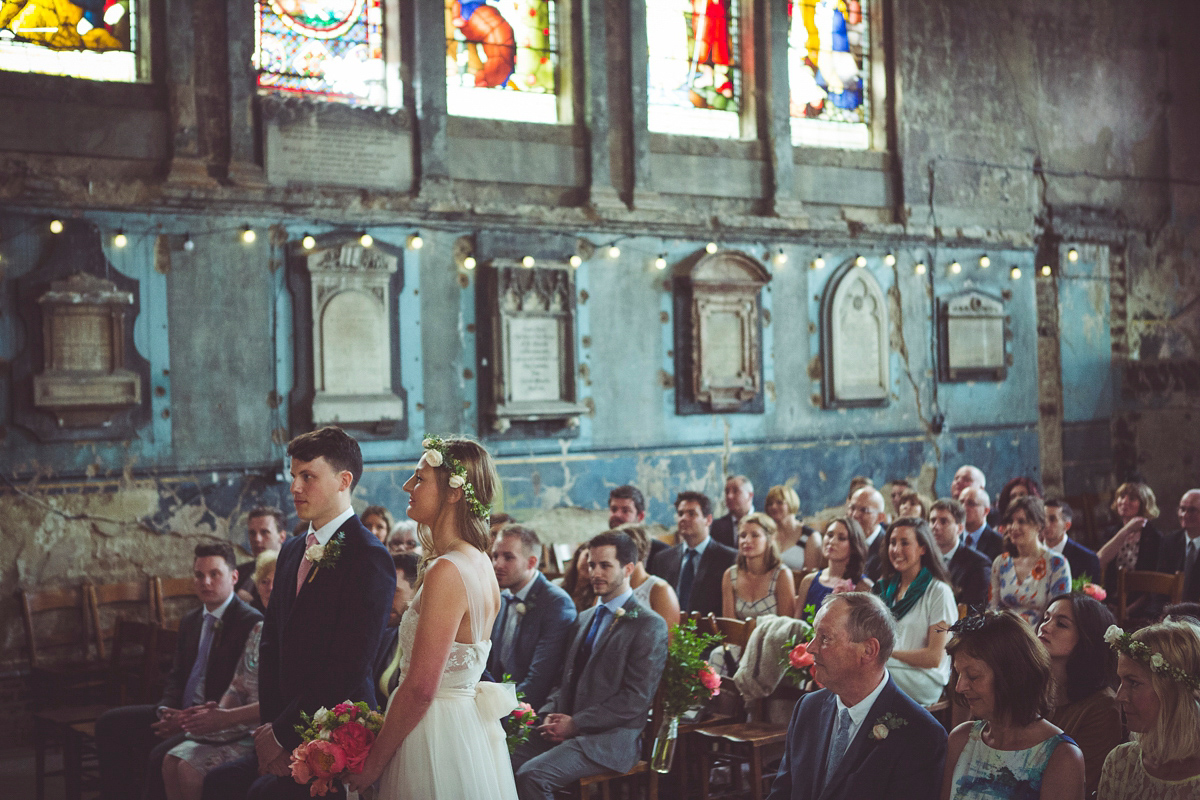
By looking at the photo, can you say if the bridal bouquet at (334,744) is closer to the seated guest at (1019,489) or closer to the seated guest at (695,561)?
the seated guest at (695,561)

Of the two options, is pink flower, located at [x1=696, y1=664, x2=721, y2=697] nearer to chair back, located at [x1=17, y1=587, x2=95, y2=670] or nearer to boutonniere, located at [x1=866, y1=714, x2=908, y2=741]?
boutonniere, located at [x1=866, y1=714, x2=908, y2=741]

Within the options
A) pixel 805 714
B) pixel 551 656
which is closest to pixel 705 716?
pixel 551 656

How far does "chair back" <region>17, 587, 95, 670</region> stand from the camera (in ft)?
25.6

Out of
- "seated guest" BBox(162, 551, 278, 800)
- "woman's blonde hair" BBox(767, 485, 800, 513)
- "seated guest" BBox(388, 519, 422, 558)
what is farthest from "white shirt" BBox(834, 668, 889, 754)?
"woman's blonde hair" BBox(767, 485, 800, 513)

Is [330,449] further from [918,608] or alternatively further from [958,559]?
[958,559]

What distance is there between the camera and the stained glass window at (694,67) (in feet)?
35.2

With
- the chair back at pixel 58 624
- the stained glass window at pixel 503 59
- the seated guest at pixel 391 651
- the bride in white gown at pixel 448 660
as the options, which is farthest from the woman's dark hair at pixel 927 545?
the stained glass window at pixel 503 59

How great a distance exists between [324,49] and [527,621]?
5.76 meters

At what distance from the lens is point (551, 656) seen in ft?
17.4

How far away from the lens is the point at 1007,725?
10.5ft

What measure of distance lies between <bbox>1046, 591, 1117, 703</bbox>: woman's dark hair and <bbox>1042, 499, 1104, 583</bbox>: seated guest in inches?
113

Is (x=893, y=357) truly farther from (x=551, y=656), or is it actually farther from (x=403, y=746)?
(x=403, y=746)

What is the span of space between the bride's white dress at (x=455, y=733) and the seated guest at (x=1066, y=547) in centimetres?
453

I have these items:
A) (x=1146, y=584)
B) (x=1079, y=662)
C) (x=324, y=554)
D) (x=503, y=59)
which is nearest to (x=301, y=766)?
(x=324, y=554)
